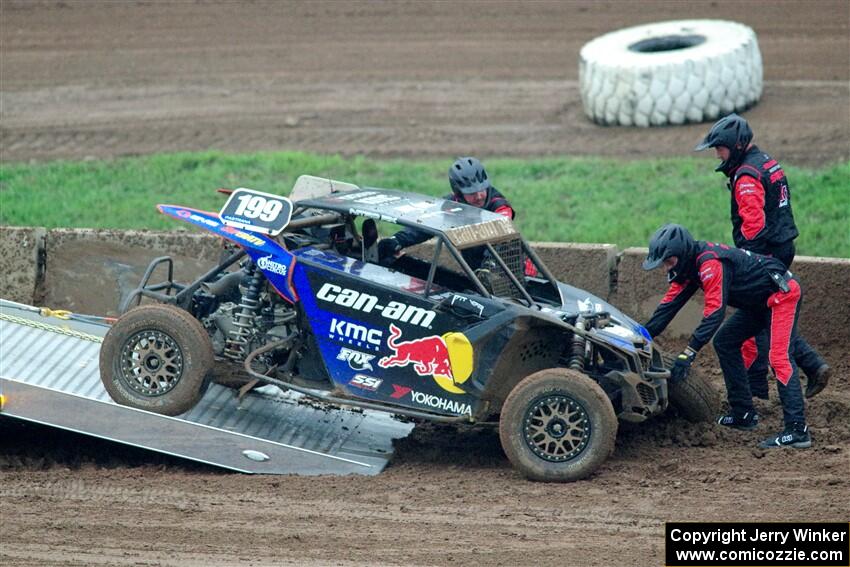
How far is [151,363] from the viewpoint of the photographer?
9.52 m

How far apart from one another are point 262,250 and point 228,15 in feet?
40.7

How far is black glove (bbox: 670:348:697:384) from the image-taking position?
957 cm

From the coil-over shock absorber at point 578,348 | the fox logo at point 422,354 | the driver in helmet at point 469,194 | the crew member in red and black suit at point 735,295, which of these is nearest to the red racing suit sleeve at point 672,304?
the crew member in red and black suit at point 735,295

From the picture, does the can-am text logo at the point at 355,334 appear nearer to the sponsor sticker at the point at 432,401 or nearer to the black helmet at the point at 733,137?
the sponsor sticker at the point at 432,401

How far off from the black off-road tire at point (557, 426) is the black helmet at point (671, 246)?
1172mm

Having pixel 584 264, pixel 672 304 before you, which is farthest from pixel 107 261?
pixel 672 304

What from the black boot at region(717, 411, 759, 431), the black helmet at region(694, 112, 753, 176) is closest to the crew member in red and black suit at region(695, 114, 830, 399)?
the black helmet at region(694, 112, 753, 176)

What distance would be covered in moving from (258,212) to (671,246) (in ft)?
9.51

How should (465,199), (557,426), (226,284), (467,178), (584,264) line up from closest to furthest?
(557,426)
(226,284)
(467,178)
(465,199)
(584,264)

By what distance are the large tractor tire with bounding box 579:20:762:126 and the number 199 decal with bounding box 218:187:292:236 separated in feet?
25.1

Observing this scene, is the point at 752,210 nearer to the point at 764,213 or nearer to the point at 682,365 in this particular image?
the point at 764,213

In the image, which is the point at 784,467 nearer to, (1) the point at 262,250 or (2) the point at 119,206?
(1) the point at 262,250

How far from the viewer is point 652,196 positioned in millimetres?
14383

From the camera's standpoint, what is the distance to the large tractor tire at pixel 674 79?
16109 mm
